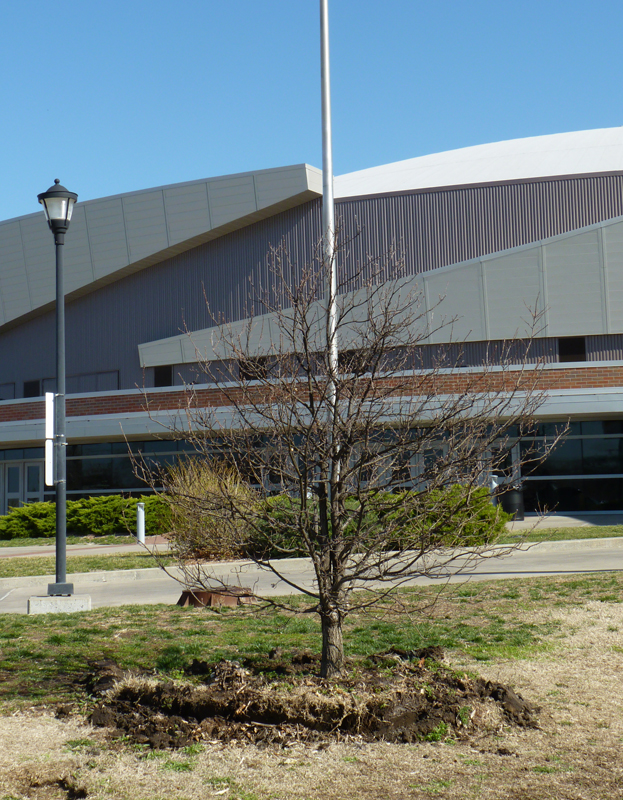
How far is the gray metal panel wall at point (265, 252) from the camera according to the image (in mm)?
27344

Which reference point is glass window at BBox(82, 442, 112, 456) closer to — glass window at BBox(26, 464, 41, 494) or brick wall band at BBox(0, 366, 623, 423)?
brick wall band at BBox(0, 366, 623, 423)

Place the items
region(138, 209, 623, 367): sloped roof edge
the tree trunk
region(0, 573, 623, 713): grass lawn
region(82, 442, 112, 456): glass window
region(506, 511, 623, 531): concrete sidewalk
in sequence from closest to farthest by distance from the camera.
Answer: the tree trunk
region(0, 573, 623, 713): grass lawn
region(506, 511, 623, 531): concrete sidewalk
region(138, 209, 623, 367): sloped roof edge
region(82, 442, 112, 456): glass window

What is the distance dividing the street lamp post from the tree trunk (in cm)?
536

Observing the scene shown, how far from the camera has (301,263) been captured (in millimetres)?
28547

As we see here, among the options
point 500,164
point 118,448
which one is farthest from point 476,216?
point 118,448

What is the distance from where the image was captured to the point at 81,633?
8625 millimetres

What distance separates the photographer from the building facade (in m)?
24.8

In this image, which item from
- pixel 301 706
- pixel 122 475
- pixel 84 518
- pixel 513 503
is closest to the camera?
pixel 301 706

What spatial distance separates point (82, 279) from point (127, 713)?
91.9 feet

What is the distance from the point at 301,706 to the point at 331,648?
2.37 ft

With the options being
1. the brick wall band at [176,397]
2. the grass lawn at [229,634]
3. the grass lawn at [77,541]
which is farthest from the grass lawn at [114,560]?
the brick wall band at [176,397]

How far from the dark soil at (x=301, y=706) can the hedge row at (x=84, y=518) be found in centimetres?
1786

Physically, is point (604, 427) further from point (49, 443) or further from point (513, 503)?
point (49, 443)

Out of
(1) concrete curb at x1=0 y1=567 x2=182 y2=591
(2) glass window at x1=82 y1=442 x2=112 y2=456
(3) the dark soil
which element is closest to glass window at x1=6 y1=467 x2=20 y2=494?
(2) glass window at x1=82 y1=442 x2=112 y2=456
